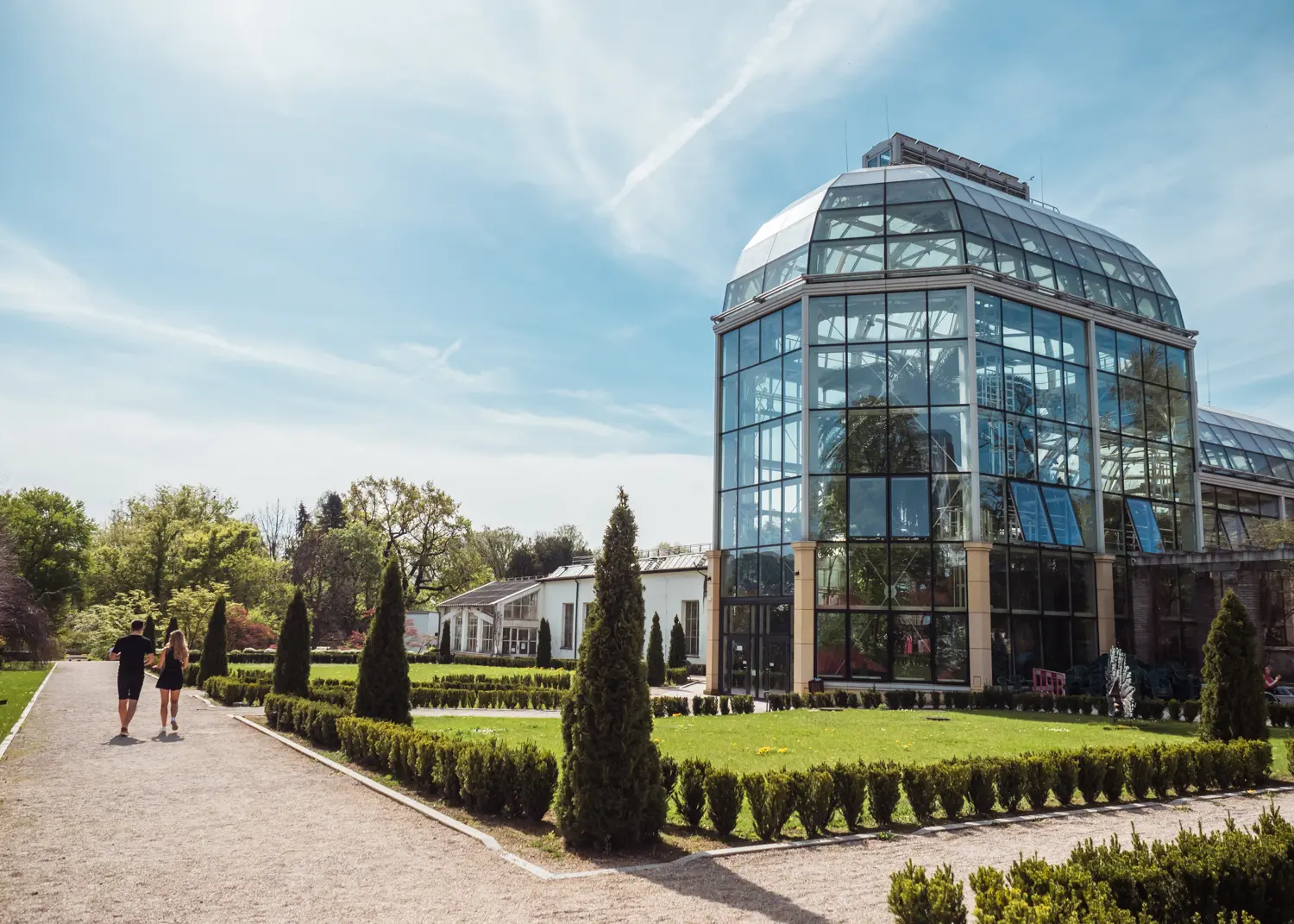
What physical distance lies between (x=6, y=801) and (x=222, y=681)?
49.1ft

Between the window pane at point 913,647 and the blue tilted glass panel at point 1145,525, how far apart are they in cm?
1040

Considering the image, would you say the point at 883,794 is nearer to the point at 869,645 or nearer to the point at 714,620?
the point at 869,645

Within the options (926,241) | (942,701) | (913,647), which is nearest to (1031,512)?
(913,647)

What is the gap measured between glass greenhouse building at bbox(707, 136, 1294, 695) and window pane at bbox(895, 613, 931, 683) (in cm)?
8

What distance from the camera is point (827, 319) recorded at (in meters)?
30.3

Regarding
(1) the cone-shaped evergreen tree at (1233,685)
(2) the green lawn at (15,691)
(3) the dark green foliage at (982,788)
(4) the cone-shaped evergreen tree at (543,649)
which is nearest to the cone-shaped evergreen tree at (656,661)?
(4) the cone-shaped evergreen tree at (543,649)

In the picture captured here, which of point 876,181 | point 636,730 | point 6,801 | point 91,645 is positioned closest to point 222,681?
point 6,801

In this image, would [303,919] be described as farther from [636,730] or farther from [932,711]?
[932,711]

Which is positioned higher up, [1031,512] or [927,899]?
[1031,512]

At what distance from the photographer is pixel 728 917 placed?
629 centimetres

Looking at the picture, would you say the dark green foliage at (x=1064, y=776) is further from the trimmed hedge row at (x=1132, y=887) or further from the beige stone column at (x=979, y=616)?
the beige stone column at (x=979, y=616)

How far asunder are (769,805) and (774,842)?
0.36 m

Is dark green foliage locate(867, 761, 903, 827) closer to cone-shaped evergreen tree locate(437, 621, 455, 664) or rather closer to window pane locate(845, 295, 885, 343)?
window pane locate(845, 295, 885, 343)

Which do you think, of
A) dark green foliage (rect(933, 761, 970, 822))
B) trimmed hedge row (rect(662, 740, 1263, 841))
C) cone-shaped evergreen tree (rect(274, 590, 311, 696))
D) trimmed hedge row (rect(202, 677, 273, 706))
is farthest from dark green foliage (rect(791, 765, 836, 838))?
trimmed hedge row (rect(202, 677, 273, 706))
